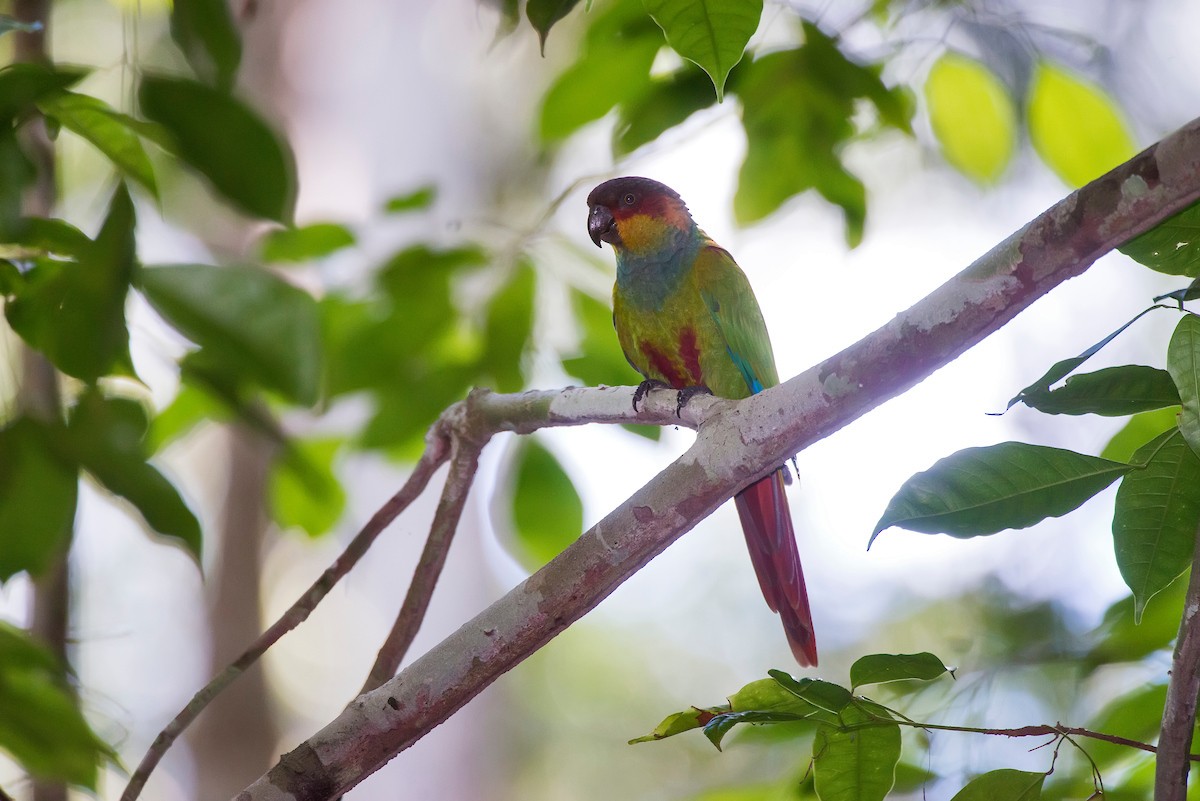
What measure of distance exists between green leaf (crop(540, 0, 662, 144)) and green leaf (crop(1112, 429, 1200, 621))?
1162 millimetres

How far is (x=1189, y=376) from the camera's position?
2.72 ft

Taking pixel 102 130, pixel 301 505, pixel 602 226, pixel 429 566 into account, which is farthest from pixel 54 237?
pixel 602 226

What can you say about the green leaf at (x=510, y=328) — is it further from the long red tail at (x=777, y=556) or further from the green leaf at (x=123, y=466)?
the green leaf at (x=123, y=466)

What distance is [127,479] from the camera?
1134 millimetres

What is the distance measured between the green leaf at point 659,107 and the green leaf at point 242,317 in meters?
0.79

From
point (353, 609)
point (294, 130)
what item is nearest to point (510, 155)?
point (294, 130)

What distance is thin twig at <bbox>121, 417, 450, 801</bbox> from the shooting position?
4.39 feet

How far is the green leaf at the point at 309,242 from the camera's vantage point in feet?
6.97

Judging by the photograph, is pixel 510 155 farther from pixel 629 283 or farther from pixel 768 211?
pixel 768 211

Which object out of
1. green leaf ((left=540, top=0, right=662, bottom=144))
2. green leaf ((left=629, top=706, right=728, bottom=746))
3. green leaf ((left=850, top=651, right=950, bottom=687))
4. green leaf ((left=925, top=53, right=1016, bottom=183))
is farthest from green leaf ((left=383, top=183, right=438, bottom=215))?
green leaf ((left=850, top=651, right=950, bottom=687))

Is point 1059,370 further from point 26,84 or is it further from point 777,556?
point 777,556

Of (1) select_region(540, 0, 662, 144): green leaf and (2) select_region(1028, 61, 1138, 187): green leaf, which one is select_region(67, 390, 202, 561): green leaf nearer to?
(1) select_region(540, 0, 662, 144): green leaf

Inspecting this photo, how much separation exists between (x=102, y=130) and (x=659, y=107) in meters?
1.03

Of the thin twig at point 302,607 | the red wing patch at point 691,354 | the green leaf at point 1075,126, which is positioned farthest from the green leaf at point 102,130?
the red wing patch at point 691,354
